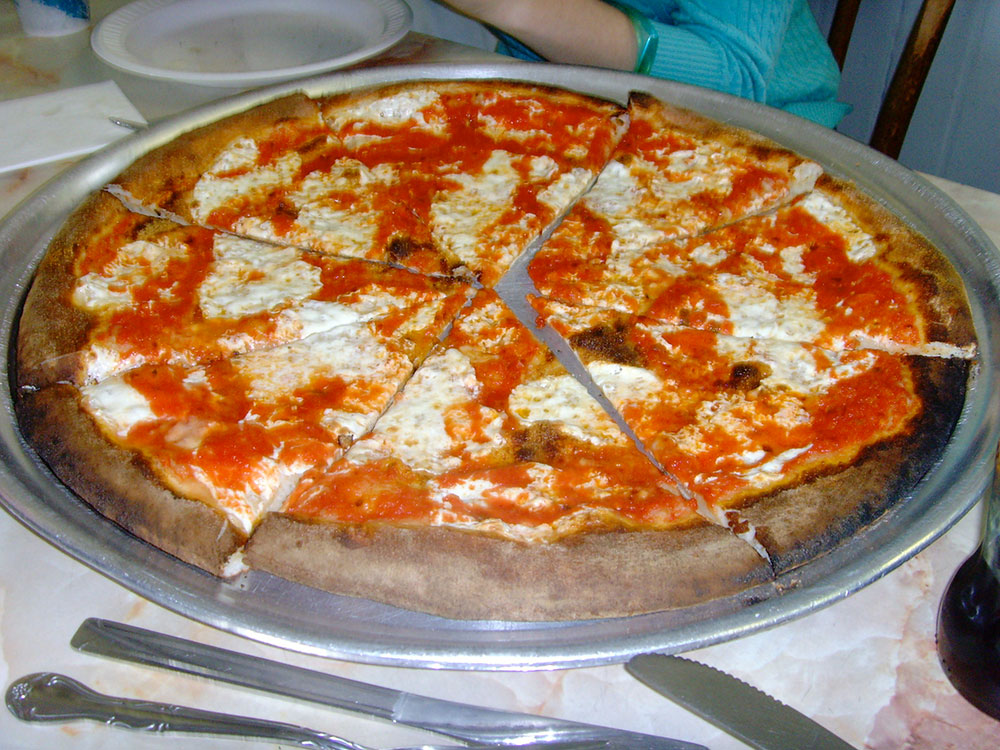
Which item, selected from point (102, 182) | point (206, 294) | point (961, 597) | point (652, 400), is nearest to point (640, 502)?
point (652, 400)

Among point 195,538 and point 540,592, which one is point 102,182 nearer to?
point 195,538

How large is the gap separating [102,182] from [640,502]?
2058 mm

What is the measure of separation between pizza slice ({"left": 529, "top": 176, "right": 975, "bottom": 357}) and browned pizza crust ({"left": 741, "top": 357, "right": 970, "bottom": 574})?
0.32 m

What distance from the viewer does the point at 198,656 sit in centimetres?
140

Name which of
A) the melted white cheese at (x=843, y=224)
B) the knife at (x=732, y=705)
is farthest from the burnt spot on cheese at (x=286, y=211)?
the knife at (x=732, y=705)

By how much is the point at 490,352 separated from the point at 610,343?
0.33m

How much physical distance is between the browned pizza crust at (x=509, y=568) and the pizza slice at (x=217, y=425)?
0.17 m

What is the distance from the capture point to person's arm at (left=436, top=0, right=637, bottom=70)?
136 inches

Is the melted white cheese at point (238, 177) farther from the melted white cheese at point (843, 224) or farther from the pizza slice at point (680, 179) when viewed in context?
the melted white cheese at point (843, 224)

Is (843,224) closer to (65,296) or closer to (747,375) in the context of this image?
(747,375)

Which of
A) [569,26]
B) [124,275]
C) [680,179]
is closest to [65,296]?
[124,275]

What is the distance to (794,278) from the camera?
237 cm

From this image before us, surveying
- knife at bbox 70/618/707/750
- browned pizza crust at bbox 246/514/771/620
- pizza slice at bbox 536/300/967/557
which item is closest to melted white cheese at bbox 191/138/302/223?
pizza slice at bbox 536/300/967/557

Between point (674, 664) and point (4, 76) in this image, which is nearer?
point (674, 664)
